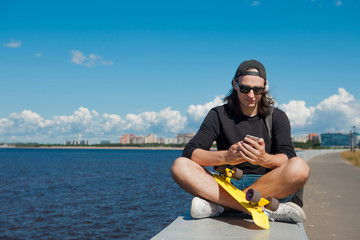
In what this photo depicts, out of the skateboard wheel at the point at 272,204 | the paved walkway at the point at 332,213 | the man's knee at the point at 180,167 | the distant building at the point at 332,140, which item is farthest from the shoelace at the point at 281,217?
the distant building at the point at 332,140

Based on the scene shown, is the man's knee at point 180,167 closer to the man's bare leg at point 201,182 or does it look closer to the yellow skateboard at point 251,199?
the man's bare leg at point 201,182

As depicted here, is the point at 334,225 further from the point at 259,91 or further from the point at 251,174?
the point at 259,91

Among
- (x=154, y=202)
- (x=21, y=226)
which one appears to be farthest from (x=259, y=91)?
(x=154, y=202)

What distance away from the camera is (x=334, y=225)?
545cm

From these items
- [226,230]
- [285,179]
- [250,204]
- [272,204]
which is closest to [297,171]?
[285,179]

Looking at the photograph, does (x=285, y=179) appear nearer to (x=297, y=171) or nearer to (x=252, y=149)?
(x=297, y=171)

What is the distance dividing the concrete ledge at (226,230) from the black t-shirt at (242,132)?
21.3 inches

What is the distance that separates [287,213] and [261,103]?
105 cm

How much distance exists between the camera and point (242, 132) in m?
3.41

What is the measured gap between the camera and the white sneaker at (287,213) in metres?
3.08

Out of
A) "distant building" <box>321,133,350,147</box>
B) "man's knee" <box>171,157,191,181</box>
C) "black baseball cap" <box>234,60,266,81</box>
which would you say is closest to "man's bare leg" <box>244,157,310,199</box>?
"man's knee" <box>171,157,191,181</box>

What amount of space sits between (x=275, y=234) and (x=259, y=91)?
1286mm

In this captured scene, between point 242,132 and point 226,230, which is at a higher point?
point 242,132

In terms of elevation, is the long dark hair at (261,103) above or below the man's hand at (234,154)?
above
